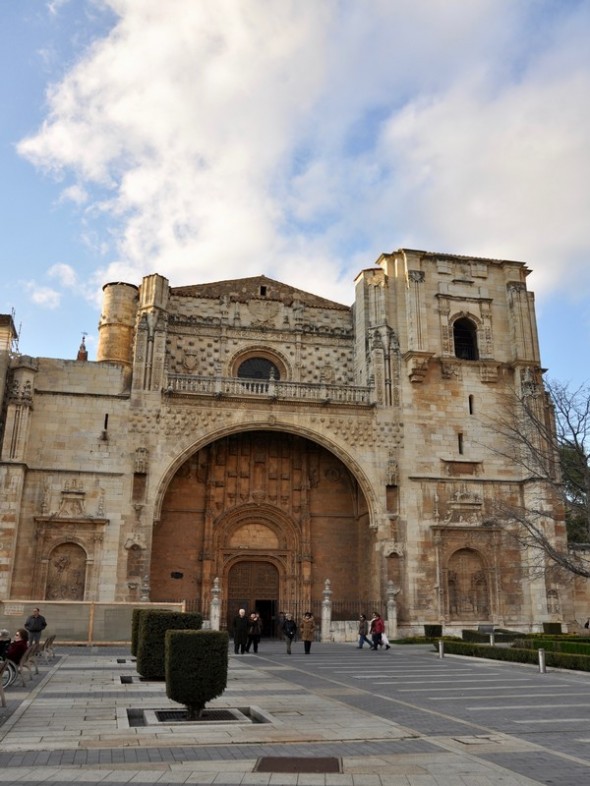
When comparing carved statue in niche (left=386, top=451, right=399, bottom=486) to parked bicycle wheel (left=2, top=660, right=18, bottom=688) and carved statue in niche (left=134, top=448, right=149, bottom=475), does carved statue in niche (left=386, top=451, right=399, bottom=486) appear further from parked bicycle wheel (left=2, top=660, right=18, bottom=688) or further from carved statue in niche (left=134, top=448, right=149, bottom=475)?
parked bicycle wheel (left=2, top=660, right=18, bottom=688)

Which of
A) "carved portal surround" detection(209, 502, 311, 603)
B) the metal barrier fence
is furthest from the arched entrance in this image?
the metal barrier fence

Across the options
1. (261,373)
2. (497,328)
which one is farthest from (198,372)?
(497,328)

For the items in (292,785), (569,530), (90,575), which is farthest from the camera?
(569,530)

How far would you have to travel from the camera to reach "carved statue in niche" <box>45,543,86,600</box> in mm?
26656

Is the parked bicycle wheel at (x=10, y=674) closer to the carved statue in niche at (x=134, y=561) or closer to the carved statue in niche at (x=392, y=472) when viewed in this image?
the carved statue in niche at (x=134, y=561)

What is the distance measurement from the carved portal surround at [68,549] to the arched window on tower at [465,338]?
55.8ft

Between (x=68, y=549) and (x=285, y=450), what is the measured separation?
981 cm

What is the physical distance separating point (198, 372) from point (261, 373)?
2865 mm

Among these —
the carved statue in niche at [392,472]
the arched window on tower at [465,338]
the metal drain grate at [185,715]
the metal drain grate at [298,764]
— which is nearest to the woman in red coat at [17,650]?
the metal drain grate at [185,715]

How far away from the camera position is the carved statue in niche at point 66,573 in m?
26.7

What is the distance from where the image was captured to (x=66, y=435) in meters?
28.0

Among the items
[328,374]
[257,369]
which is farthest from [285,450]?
[328,374]

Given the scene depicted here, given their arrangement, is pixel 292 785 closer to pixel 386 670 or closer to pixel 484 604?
pixel 386 670

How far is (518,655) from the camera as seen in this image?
1923cm
